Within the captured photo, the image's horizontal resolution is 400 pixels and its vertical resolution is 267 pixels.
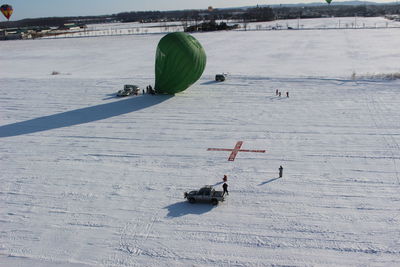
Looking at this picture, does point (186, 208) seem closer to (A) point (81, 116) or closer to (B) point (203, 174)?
(B) point (203, 174)

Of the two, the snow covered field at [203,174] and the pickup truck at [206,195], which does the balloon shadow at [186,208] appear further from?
the pickup truck at [206,195]

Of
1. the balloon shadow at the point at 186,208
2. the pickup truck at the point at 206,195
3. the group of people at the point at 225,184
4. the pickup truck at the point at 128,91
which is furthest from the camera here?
the pickup truck at the point at 128,91

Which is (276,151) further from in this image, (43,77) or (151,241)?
(43,77)

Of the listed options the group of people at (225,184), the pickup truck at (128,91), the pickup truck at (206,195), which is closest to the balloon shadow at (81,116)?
the pickup truck at (128,91)

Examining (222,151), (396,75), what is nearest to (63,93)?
(222,151)

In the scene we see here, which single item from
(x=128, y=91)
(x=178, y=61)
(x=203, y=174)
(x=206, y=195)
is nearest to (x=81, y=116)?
(x=128, y=91)
